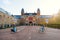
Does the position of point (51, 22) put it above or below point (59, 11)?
below

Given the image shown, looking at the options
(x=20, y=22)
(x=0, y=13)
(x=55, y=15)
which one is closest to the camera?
(x=0, y=13)

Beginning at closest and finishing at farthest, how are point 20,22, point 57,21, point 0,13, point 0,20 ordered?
1. point 0,20
2. point 0,13
3. point 57,21
4. point 20,22

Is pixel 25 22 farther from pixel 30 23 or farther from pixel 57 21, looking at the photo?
pixel 57 21

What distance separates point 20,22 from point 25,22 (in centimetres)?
604

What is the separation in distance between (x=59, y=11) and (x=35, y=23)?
41309 mm

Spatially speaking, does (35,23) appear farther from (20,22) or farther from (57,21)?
(57,21)

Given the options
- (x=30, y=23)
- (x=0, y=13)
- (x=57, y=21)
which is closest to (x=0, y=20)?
(x=0, y=13)

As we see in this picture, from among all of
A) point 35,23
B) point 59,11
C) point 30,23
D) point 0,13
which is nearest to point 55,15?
point 59,11

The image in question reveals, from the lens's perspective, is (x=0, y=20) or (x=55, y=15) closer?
(x=0, y=20)

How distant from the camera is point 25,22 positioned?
122125mm

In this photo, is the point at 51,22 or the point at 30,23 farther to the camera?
the point at 30,23

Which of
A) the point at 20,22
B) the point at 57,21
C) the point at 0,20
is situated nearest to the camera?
the point at 0,20

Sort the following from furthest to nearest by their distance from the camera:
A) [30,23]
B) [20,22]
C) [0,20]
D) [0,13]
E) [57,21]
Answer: [30,23], [20,22], [57,21], [0,13], [0,20]

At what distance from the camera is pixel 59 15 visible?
7731 centimetres
